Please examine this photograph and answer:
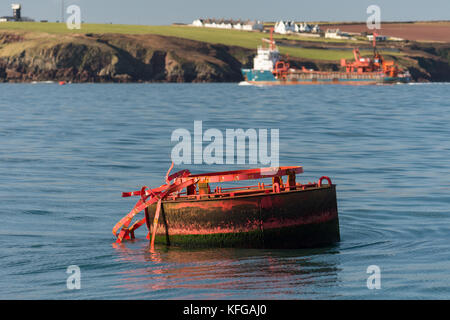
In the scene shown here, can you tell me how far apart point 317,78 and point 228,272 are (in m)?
183

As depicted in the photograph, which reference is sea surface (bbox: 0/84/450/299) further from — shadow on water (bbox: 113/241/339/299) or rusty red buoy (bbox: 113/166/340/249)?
rusty red buoy (bbox: 113/166/340/249)

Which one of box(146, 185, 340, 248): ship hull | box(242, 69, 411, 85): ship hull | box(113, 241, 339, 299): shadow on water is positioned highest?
box(242, 69, 411, 85): ship hull

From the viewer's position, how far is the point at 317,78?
19438cm

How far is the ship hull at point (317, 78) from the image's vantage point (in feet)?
613

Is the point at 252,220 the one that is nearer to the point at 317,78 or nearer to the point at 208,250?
the point at 208,250

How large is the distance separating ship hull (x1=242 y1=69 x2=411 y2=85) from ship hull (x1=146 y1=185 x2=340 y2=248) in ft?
560

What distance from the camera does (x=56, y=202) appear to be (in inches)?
885

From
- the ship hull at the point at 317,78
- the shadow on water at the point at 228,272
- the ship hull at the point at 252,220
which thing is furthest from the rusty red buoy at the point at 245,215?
the ship hull at the point at 317,78

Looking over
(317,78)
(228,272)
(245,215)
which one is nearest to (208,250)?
(245,215)

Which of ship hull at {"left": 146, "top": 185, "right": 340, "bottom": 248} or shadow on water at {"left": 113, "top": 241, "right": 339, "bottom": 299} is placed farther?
ship hull at {"left": 146, "top": 185, "right": 340, "bottom": 248}

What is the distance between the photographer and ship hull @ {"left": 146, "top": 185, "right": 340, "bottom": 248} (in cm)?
1538

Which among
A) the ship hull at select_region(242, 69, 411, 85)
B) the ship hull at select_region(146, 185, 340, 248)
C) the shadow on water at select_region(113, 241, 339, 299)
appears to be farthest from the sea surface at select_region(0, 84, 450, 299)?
the ship hull at select_region(242, 69, 411, 85)
